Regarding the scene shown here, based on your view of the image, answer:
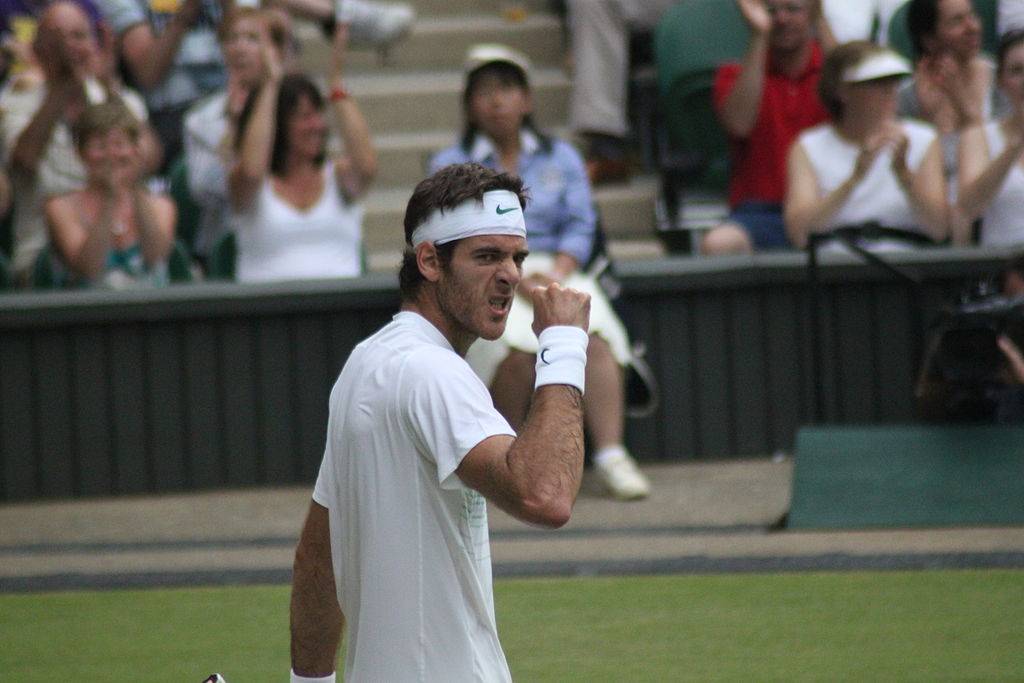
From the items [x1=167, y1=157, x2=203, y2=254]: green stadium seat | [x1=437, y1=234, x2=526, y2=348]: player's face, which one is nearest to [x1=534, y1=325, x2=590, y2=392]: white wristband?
[x1=437, y1=234, x2=526, y2=348]: player's face

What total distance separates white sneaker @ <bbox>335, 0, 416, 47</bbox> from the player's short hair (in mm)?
6355

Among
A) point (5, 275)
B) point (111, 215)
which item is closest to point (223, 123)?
point (111, 215)

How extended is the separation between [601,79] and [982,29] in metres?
2.20

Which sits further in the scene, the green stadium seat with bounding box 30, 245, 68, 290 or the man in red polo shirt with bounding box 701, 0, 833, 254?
the man in red polo shirt with bounding box 701, 0, 833, 254

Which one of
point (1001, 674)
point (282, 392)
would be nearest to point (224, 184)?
point (282, 392)

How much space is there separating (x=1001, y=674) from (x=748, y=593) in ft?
3.77

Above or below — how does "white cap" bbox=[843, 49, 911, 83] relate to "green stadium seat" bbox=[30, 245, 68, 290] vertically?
above

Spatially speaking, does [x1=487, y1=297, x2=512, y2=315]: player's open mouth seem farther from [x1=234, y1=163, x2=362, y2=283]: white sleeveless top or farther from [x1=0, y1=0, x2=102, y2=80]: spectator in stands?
[x1=0, y1=0, x2=102, y2=80]: spectator in stands

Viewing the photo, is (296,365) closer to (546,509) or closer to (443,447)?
(443,447)

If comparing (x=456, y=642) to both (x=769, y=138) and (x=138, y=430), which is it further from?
(x=769, y=138)

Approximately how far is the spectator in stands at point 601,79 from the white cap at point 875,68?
227 cm

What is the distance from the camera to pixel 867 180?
738 centimetres

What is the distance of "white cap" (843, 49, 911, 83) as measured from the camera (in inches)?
286

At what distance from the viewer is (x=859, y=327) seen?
24.4ft
